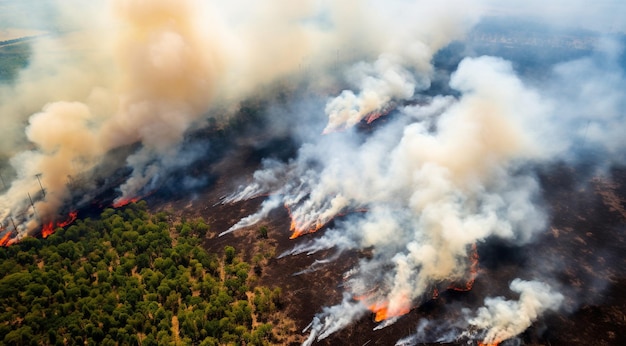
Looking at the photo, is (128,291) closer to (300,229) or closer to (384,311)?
(300,229)

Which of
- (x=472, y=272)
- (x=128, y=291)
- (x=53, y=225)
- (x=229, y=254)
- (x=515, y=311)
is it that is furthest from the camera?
(x=53, y=225)

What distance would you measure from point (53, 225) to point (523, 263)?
96.3m

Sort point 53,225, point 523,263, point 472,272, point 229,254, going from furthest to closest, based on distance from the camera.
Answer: point 53,225, point 229,254, point 523,263, point 472,272

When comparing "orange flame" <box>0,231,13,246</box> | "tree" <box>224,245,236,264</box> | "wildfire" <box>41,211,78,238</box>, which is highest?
"orange flame" <box>0,231,13,246</box>

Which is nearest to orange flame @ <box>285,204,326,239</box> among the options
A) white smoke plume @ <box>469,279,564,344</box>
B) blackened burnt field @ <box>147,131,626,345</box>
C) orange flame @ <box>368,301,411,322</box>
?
blackened burnt field @ <box>147,131,626,345</box>

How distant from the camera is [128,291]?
63.8 meters

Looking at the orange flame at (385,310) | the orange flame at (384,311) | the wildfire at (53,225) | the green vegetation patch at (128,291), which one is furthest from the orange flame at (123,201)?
the orange flame at (384,311)

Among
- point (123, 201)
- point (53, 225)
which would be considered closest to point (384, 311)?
point (123, 201)

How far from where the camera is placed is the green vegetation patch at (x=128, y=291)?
56.8 meters

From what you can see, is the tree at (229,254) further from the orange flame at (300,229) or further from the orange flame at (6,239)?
the orange flame at (6,239)

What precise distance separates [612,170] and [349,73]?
103098 mm

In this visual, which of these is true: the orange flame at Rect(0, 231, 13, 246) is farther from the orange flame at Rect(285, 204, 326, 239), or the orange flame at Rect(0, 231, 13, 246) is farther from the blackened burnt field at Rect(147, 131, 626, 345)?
the orange flame at Rect(285, 204, 326, 239)

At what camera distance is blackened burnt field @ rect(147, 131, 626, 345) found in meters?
57.1

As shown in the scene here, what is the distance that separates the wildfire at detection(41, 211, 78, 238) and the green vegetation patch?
769 centimetres
